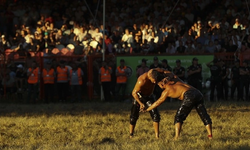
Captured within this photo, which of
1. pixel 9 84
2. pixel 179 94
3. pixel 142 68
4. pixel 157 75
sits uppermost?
pixel 157 75

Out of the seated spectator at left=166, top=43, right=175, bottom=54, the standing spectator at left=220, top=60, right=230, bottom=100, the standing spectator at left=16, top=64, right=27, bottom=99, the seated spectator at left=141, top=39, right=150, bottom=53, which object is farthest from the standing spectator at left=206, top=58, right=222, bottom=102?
the standing spectator at left=16, top=64, right=27, bottom=99

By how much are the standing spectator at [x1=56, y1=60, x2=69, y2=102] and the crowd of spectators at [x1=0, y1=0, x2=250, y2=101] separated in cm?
143

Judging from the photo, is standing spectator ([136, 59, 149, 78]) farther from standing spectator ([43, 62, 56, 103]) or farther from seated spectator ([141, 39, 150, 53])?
standing spectator ([43, 62, 56, 103])

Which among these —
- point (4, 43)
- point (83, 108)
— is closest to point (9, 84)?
point (4, 43)

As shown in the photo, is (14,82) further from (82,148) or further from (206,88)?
(82,148)

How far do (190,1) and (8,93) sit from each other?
886 cm

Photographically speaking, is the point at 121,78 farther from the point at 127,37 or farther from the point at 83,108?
the point at 83,108

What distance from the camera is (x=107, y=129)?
12703 mm

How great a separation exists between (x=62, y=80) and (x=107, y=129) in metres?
7.46

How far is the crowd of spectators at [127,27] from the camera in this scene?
67.7ft

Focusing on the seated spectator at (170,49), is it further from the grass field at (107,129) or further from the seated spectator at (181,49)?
the grass field at (107,129)

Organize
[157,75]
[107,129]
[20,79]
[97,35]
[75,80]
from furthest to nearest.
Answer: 1. [97,35]
2. [20,79]
3. [75,80]
4. [107,129]
5. [157,75]

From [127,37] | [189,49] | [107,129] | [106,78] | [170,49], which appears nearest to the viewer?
[107,129]

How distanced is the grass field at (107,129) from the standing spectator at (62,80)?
1652mm
